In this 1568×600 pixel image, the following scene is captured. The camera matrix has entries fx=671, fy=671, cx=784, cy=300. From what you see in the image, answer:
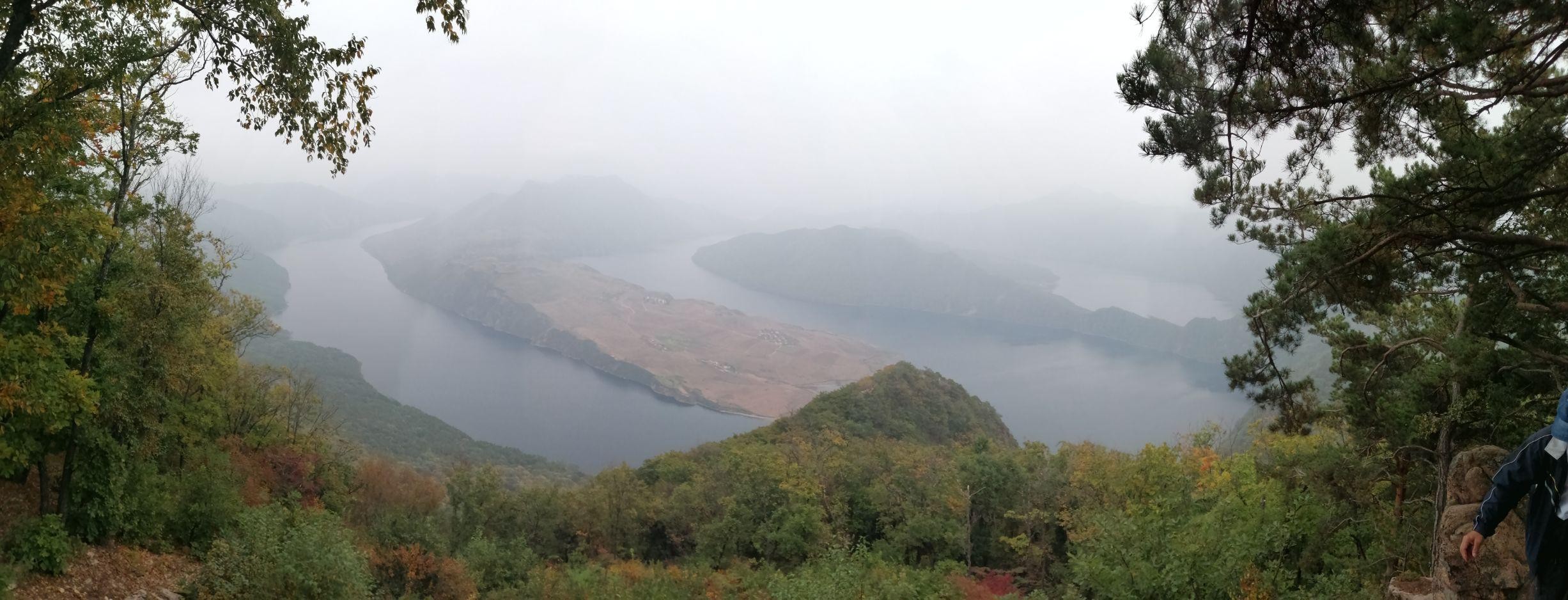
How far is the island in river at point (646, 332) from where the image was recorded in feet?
300

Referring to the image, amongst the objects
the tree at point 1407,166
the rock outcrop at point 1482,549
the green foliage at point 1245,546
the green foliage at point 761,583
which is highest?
the tree at point 1407,166

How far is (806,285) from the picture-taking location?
16800 cm

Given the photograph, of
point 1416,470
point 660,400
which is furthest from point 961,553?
point 660,400

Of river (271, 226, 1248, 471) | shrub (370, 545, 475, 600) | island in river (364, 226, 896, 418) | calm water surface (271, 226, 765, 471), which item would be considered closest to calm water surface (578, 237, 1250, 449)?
river (271, 226, 1248, 471)

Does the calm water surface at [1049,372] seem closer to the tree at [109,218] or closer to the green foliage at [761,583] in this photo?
the green foliage at [761,583]

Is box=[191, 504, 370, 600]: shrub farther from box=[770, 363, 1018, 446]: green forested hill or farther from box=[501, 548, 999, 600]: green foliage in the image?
box=[770, 363, 1018, 446]: green forested hill

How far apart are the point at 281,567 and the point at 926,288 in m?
154

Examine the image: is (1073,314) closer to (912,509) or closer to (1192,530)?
(912,509)

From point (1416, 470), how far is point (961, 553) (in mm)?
14220

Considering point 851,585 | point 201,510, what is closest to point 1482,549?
point 851,585

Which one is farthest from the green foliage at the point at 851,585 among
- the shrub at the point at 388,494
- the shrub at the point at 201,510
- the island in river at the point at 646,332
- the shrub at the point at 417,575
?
the island in river at the point at 646,332

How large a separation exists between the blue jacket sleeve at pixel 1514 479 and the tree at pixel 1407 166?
6.71 ft

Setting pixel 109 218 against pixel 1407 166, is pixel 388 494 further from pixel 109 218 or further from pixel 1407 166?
pixel 1407 166

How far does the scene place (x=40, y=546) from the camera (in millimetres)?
6895
